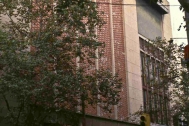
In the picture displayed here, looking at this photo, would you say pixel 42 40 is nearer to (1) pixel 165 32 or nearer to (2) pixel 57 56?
(2) pixel 57 56

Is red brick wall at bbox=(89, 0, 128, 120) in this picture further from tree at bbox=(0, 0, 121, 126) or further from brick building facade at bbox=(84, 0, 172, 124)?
tree at bbox=(0, 0, 121, 126)

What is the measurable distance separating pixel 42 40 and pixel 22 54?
3.03ft

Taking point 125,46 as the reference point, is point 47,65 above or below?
below

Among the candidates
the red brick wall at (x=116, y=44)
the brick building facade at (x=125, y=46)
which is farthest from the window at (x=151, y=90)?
the red brick wall at (x=116, y=44)

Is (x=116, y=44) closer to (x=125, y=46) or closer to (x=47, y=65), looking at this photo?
(x=125, y=46)

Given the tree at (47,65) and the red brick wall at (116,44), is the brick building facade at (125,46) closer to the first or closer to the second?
the red brick wall at (116,44)

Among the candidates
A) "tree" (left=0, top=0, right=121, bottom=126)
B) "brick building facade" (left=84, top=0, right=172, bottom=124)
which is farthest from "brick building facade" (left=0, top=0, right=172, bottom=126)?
"tree" (left=0, top=0, right=121, bottom=126)

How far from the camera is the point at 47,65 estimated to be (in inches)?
579

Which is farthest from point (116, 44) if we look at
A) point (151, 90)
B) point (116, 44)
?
point (151, 90)

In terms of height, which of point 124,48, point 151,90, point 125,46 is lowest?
point 151,90

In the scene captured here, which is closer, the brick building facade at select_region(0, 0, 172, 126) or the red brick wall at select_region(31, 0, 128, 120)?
the red brick wall at select_region(31, 0, 128, 120)

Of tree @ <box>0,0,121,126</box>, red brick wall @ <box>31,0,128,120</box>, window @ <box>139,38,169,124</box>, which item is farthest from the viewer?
window @ <box>139,38,169,124</box>

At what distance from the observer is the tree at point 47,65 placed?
14.1 metres

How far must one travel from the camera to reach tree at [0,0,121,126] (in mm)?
14133
